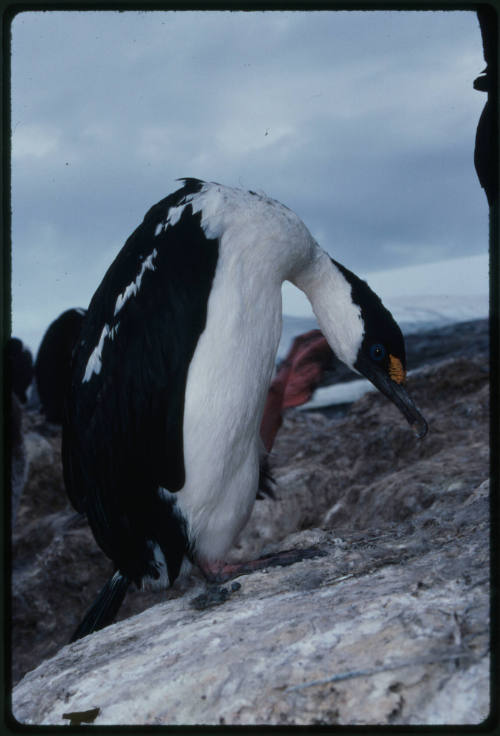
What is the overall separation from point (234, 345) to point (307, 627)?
3.31ft

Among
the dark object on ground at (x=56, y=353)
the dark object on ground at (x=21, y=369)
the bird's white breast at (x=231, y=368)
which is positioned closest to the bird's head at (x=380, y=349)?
the bird's white breast at (x=231, y=368)

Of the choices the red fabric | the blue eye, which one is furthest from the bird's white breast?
the red fabric

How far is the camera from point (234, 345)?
2.55 metres

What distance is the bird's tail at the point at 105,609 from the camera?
2855mm

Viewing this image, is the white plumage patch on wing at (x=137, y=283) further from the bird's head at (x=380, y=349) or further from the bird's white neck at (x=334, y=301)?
the bird's head at (x=380, y=349)

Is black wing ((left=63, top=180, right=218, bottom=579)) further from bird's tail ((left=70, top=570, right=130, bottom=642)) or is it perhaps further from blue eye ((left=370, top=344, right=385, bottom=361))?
blue eye ((left=370, top=344, right=385, bottom=361))

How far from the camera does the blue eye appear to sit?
296cm

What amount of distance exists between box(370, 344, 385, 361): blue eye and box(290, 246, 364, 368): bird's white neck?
0.06 meters

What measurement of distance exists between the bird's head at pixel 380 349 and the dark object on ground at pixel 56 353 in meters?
3.87

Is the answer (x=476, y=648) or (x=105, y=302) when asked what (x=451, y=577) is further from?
(x=105, y=302)

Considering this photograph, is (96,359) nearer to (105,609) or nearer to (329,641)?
(105,609)

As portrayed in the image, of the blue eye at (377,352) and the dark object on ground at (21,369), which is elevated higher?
the blue eye at (377,352)

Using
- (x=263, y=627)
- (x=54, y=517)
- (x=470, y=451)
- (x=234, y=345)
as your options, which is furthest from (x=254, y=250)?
(x=54, y=517)

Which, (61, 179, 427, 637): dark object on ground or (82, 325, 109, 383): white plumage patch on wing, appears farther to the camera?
(82, 325, 109, 383): white plumage patch on wing
